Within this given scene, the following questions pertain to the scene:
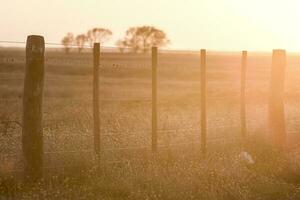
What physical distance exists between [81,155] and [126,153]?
4.06 feet

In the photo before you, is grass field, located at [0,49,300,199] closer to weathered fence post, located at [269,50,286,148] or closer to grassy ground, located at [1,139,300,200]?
grassy ground, located at [1,139,300,200]

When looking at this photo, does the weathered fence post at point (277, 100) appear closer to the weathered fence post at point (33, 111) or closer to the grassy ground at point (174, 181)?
the grassy ground at point (174, 181)

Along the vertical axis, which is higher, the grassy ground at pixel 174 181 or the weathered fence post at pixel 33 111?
the weathered fence post at pixel 33 111

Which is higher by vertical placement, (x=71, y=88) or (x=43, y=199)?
(x=71, y=88)

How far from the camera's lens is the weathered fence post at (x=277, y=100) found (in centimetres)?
1463

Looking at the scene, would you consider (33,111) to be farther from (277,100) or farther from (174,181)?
(277,100)

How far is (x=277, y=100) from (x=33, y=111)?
6.47 m

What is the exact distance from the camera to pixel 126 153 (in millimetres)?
12398

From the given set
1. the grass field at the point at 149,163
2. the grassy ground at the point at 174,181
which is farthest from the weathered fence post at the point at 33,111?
the grassy ground at the point at 174,181

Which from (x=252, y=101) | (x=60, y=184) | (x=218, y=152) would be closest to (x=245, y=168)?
(x=218, y=152)

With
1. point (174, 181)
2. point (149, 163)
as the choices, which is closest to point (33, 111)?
point (149, 163)

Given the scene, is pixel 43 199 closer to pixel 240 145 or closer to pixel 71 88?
pixel 240 145

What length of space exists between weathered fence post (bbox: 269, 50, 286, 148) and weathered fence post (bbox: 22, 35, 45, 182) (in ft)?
Result: 20.5

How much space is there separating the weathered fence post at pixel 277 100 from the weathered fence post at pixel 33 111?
6.24 meters
